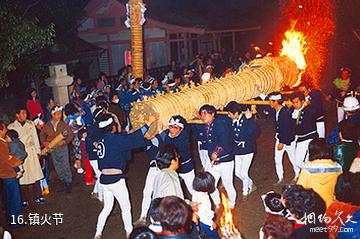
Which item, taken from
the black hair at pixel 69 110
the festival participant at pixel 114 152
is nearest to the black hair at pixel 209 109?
the festival participant at pixel 114 152

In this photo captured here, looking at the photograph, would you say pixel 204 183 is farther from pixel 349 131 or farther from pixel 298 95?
pixel 298 95

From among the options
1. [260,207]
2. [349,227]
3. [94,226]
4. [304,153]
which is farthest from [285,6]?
[349,227]

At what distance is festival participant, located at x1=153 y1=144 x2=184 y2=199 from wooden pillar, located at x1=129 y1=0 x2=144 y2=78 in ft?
27.1

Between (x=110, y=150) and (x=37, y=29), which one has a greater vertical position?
(x=37, y=29)

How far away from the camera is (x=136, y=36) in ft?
44.9

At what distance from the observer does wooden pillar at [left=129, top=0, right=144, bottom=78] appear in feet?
44.0

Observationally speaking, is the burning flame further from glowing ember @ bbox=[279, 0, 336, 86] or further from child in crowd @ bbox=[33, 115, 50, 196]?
glowing ember @ bbox=[279, 0, 336, 86]

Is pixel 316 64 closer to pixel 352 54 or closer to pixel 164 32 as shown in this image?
pixel 352 54

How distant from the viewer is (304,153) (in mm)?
8688

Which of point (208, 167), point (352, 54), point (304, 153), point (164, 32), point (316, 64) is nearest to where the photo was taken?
point (208, 167)

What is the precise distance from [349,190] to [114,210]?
5126mm

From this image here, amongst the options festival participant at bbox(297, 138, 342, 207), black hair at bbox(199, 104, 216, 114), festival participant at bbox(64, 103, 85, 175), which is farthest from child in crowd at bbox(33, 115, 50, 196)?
festival participant at bbox(297, 138, 342, 207)

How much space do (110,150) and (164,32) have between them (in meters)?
16.3

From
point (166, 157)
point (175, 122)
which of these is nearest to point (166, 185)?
point (166, 157)
